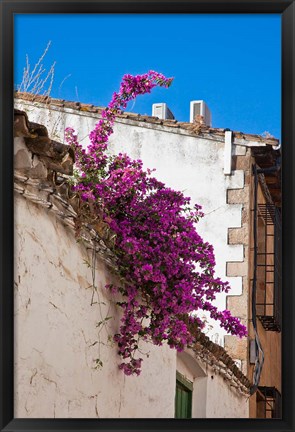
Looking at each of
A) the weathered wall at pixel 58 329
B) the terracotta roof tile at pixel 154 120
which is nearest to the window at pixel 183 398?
the weathered wall at pixel 58 329

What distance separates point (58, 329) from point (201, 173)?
348cm

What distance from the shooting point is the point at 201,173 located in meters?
7.10

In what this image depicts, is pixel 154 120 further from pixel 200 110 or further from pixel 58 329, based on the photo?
A: pixel 58 329

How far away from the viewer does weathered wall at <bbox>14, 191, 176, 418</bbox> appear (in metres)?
3.53

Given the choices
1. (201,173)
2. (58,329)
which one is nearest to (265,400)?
(201,173)

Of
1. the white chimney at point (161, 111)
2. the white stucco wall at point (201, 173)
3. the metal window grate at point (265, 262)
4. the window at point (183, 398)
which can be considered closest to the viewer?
the white chimney at point (161, 111)

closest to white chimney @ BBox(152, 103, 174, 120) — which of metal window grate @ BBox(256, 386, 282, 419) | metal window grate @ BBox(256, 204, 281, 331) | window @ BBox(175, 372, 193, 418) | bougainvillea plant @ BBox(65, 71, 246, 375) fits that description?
bougainvillea plant @ BBox(65, 71, 246, 375)

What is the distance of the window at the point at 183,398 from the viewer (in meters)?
5.83

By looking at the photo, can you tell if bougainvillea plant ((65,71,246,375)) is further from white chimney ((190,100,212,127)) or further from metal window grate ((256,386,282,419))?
metal window grate ((256,386,282,419))

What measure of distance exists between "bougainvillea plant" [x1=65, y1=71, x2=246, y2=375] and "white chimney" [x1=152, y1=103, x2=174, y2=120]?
1.73ft

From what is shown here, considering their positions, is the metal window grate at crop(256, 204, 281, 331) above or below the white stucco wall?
below
